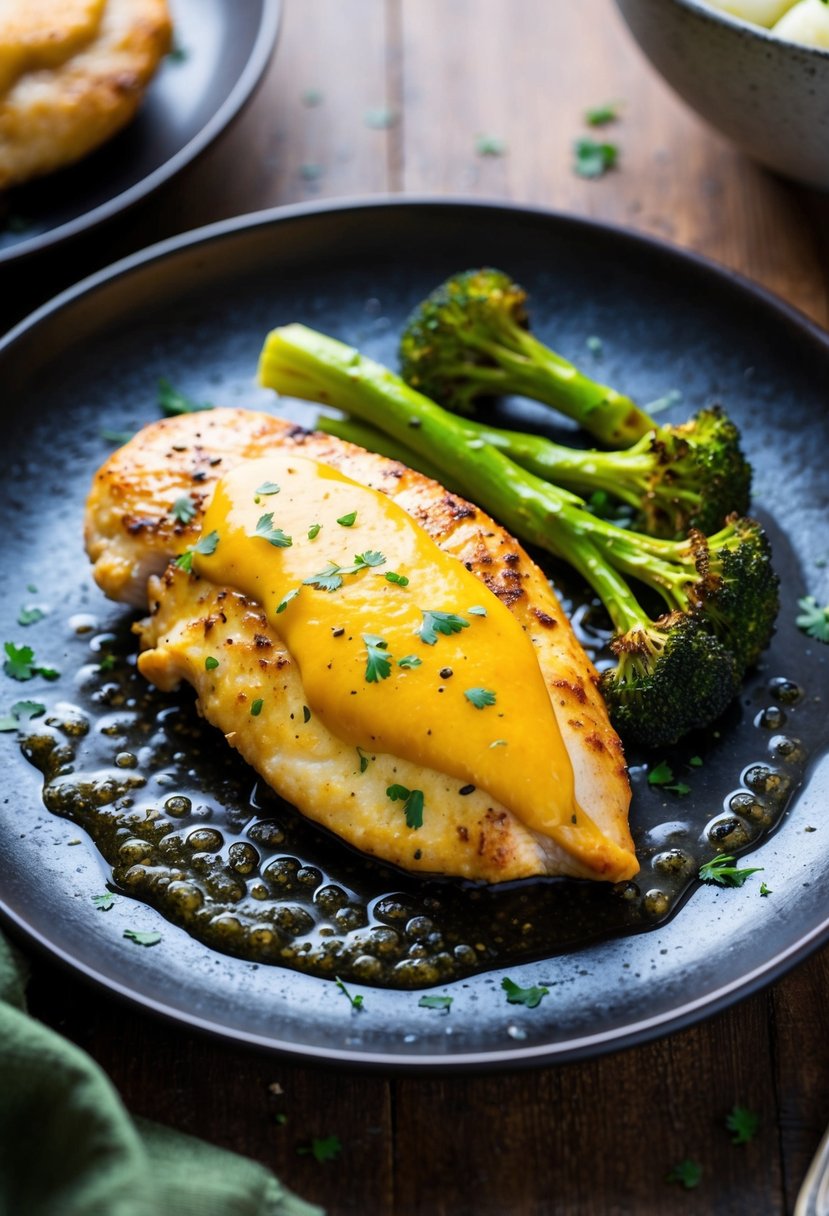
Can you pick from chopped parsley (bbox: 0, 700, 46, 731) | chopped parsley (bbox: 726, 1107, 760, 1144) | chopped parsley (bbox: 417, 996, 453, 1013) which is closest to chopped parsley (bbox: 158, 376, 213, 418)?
chopped parsley (bbox: 0, 700, 46, 731)

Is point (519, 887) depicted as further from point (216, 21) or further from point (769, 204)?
point (216, 21)

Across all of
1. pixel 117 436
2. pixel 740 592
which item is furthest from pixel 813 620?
pixel 117 436

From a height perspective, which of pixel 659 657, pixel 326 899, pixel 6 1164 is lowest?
pixel 6 1164

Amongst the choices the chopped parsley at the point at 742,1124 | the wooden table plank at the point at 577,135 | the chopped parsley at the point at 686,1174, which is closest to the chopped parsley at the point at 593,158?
the wooden table plank at the point at 577,135

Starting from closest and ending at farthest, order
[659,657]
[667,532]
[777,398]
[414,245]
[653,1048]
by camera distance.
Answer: [653,1048]
[659,657]
[667,532]
[777,398]
[414,245]

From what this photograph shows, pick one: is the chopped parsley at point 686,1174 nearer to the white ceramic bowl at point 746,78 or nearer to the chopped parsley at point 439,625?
the chopped parsley at point 439,625

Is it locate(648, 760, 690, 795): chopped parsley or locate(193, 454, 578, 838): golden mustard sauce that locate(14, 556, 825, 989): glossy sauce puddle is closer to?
locate(648, 760, 690, 795): chopped parsley

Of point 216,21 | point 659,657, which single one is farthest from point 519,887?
point 216,21
